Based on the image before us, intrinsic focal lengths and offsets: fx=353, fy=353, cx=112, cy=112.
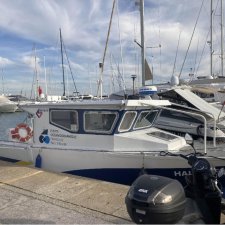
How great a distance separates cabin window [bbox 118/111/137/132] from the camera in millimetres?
7574

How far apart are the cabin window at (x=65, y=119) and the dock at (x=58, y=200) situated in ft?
4.45

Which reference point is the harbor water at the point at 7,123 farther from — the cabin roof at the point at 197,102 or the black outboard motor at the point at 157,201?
the black outboard motor at the point at 157,201

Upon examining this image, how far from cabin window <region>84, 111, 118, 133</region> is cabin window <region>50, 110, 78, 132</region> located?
285 millimetres

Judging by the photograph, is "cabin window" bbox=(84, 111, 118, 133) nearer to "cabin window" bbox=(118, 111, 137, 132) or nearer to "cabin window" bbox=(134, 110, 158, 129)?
"cabin window" bbox=(118, 111, 137, 132)

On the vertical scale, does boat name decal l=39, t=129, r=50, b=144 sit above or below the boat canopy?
below

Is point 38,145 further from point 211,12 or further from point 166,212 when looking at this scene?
point 211,12

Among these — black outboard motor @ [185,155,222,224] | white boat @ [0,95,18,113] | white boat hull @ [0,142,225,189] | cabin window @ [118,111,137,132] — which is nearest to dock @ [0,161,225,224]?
black outboard motor @ [185,155,222,224]

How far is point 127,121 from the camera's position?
7.68 m

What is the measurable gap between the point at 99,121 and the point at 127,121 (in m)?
0.61

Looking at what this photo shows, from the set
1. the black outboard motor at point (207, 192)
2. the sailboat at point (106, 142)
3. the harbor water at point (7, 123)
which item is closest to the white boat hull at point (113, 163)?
the sailboat at point (106, 142)

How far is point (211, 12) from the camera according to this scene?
22641 mm

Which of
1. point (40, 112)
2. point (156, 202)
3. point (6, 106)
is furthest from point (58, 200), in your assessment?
point (6, 106)

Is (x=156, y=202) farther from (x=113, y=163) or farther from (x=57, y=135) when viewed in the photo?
(x=57, y=135)

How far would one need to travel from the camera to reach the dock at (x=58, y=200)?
4.58 m
